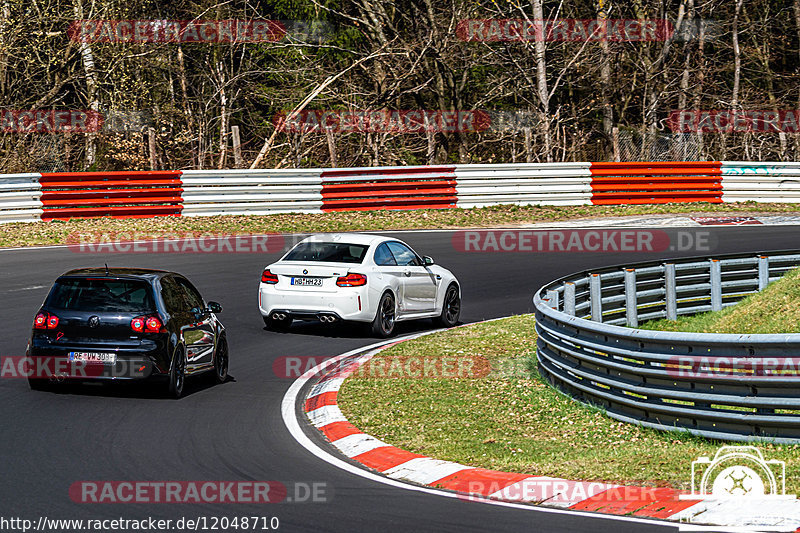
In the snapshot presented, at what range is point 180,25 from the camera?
37094mm

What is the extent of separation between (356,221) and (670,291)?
10.6 metres

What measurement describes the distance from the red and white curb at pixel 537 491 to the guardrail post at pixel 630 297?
24.7ft

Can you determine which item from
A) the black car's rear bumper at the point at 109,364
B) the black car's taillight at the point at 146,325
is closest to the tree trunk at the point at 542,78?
the black car's taillight at the point at 146,325

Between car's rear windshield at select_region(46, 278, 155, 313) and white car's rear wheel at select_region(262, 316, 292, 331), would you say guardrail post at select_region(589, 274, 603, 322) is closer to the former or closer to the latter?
white car's rear wheel at select_region(262, 316, 292, 331)

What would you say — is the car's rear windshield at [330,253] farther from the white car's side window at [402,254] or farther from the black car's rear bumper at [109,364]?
the black car's rear bumper at [109,364]

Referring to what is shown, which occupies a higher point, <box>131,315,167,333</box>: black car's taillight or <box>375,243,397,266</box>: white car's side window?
<box>375,243,397,266</box>: white car's side window

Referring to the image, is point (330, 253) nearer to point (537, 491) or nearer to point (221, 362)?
point (221, 362)

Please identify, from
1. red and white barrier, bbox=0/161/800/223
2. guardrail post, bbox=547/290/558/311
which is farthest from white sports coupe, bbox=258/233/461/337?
red and white barrier, bbox=0/161/800/223

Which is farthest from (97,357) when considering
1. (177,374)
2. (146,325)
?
(177,374)

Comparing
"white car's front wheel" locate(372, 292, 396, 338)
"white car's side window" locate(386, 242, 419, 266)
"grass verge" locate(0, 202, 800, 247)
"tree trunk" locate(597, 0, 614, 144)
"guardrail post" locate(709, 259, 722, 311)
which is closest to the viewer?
"white car's front wheel" locate(372, 292, 396, 338)

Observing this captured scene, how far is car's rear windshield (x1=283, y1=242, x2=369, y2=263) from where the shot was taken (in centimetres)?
1603

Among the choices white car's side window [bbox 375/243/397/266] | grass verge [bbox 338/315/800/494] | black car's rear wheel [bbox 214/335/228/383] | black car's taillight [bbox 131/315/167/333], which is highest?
white car's side window [bbox 375/243/397/266]

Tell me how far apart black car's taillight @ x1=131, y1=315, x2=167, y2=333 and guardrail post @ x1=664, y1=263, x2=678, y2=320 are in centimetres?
939

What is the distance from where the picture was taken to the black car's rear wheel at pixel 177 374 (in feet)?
38.4
